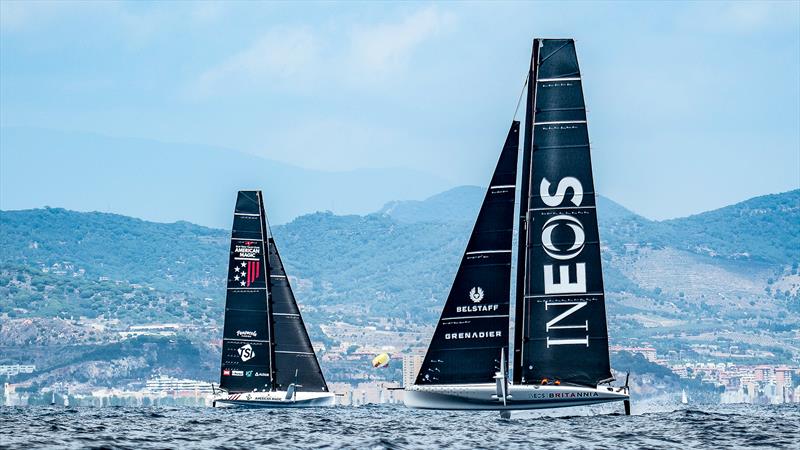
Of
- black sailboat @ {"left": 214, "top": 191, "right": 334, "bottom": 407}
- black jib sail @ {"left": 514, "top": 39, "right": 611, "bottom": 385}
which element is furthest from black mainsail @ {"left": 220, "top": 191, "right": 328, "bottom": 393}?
black jib sail @ {"left": 514, "top": 39, "right": 611, "bottom": 385}

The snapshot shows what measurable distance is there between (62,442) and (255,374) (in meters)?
45.8

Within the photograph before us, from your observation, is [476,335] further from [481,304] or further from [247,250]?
[247,250]

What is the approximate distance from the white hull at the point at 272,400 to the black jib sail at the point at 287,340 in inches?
32.5

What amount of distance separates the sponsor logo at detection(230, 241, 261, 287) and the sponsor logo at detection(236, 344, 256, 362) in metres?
3.70

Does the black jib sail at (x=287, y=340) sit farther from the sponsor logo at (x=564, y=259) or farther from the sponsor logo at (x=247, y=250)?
the sponsor logo at (x=564, y=259)

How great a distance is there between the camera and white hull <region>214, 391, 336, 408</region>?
9062 cm

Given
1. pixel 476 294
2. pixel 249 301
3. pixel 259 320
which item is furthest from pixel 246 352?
pixel 476 294

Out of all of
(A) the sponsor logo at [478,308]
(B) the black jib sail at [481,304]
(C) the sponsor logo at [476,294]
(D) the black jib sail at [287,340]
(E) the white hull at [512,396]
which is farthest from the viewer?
(D) the black jib sail at [287,340]

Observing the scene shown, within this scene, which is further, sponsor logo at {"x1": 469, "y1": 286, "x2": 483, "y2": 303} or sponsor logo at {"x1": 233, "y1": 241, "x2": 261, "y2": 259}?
sponsor logo at {"x1": 233, "y1": 241, "x2": 261, "y2": 259}

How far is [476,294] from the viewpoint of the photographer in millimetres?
59375

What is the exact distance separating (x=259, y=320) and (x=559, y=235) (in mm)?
36010

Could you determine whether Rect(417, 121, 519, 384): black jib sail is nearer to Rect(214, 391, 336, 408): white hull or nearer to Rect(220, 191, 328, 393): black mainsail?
Rect(220, 191, 328, 393): black mainsail

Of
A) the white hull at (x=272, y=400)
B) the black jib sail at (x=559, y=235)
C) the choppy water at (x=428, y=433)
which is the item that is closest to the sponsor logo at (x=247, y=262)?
the white hull at (x=272, y=400)

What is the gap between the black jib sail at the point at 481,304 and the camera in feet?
193
